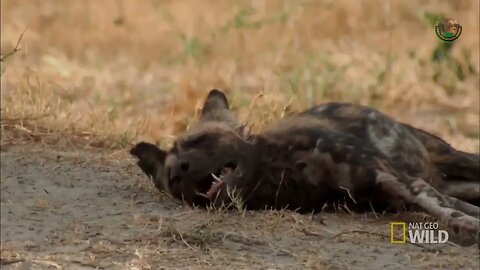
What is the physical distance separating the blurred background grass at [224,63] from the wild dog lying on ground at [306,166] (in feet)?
3.28

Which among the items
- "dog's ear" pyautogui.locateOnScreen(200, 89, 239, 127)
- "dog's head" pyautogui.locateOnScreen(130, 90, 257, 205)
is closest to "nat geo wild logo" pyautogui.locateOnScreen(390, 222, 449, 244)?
"dog's head" pyautogui.locateOnScreen(130, 90, 257, 205)

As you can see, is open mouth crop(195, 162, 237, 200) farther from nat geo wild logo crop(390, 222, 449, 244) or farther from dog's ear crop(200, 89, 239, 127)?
nat geo wild logo crop(390, 222, 449, 244)

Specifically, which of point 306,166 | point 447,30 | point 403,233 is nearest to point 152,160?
point 306,166

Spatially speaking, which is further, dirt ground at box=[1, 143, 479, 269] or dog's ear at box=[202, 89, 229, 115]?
dog's ear at box=[202, 89, 229, 115]

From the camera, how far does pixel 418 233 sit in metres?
4.20

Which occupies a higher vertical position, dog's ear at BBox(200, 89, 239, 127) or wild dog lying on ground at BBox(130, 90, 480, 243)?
dog's ear at BBox(200, 89, 239, 127)

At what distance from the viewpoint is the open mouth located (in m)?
4.39

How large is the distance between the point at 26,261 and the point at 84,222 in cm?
57

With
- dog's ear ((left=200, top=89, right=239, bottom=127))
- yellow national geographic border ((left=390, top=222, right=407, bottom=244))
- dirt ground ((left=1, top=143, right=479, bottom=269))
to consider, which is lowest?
dirt ground ((left=1, top=143, right=479, bottom=269))

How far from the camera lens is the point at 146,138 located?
620 centimetres

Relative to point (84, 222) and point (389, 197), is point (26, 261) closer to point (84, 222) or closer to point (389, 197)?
point (84, 222)

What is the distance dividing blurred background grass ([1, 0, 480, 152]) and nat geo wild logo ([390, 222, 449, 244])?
151cm

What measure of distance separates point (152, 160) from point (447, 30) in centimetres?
166

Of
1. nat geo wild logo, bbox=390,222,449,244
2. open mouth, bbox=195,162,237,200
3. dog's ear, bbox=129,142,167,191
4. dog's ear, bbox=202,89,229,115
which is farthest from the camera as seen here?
dog's ear, bbox=202,89,229,115
